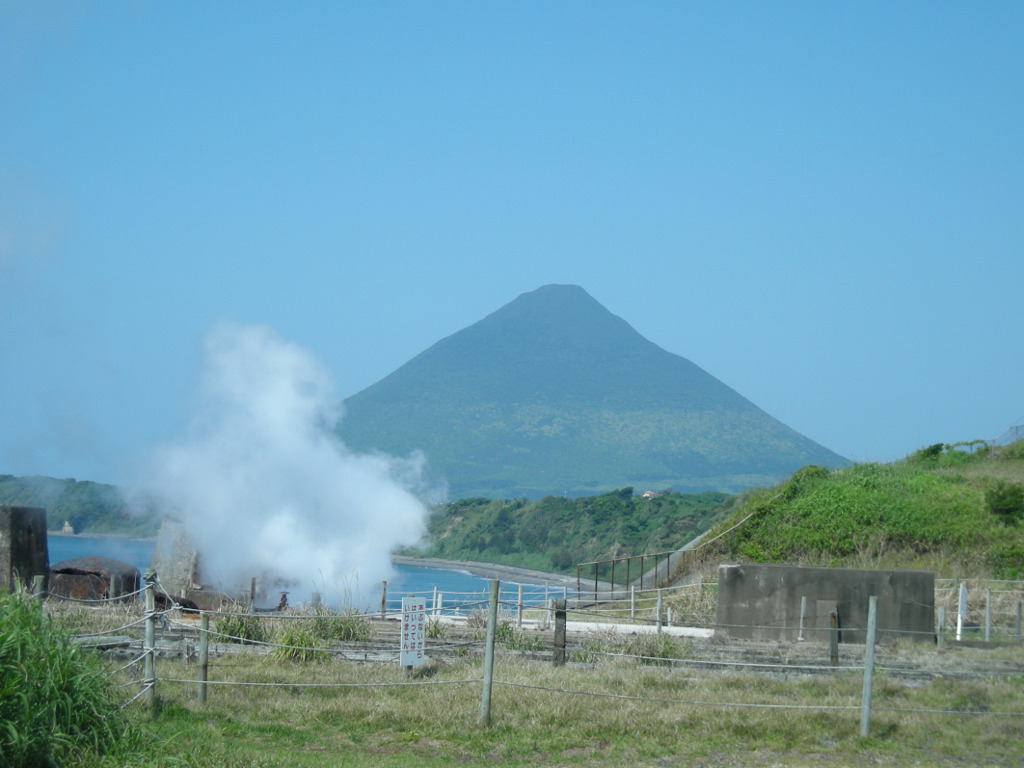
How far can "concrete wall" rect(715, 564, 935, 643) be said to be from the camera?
19156 mm

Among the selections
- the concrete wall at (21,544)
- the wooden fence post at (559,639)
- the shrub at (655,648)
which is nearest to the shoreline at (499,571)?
the concrete wall at (21,544)

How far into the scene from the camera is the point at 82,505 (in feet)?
324

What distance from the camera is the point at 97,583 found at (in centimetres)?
2595

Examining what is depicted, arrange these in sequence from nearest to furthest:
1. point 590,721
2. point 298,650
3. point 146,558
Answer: point 590,721 < point 298,650 < point 146,558

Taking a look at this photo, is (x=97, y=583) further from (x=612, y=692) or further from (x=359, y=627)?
(x=612, y=692)

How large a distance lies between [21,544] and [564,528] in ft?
262

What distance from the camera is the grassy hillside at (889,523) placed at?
31531 millimetres

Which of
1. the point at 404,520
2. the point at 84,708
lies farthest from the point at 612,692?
the point at 404,520

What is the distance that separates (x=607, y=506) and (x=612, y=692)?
88.8 m

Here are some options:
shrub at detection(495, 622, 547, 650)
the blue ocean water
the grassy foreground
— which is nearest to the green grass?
the grassy foreground

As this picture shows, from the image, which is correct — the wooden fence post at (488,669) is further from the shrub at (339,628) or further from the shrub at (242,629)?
the shrub at (242,629)

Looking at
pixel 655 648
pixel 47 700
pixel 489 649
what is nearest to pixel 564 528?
pixel 655 648

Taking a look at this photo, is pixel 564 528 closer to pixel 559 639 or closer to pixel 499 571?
pixel 499 571

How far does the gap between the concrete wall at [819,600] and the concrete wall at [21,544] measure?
13.8 meters
